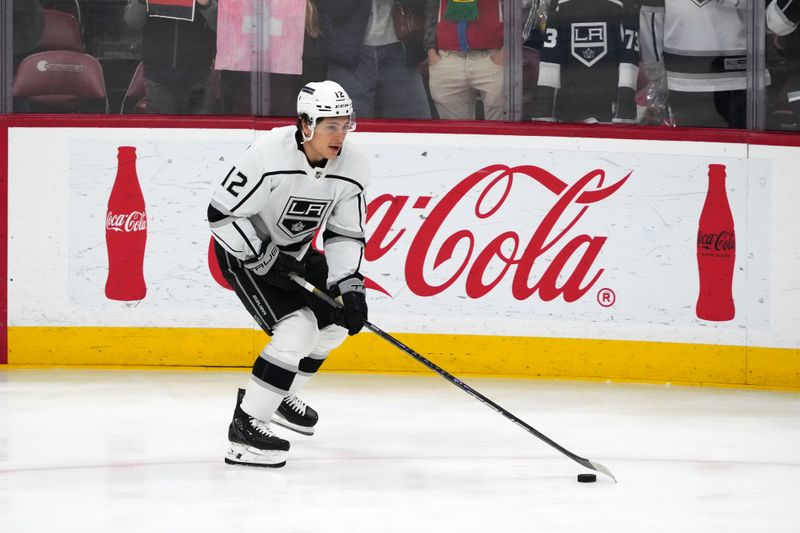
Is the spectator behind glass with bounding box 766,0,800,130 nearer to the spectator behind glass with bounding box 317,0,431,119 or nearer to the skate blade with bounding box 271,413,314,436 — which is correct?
the spectator behind glass with bounding box 317,0,431,119

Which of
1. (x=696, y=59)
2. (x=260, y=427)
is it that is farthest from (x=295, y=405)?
(x=696, y=59)

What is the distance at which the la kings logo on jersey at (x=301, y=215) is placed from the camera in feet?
13.5

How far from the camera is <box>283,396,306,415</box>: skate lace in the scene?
4.49 meters

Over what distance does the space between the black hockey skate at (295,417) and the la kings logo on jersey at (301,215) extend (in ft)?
2.10

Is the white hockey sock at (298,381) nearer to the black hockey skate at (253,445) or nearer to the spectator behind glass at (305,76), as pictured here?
the black hockey skate at (253,445)

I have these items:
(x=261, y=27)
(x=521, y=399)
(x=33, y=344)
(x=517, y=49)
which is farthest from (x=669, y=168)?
(x=33, y=344)

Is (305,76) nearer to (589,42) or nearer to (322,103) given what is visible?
(589,42)

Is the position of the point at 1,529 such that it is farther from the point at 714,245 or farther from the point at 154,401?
the point at 714,245

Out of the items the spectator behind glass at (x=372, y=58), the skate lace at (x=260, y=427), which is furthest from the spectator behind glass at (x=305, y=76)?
the skate lace at (x=260, y=427)

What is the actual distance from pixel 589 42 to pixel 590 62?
0.29 feet

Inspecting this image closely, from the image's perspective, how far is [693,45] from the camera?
5.73 metres

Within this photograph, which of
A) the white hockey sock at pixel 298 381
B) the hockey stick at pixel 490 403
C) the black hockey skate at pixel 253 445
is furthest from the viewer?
the white hockey sock at pixel 298 381

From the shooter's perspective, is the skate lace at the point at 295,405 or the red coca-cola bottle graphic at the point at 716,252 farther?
the red coca-cola bottle graphic at the point at 716,252

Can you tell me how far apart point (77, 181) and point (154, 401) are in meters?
1.23
